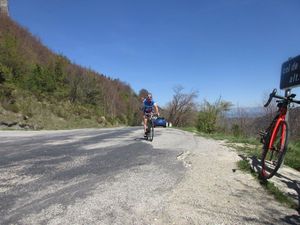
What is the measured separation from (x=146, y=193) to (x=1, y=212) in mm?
1772

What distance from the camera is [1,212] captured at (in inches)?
136

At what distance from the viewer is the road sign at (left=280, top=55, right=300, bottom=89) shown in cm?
618

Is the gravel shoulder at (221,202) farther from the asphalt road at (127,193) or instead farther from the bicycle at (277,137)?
the bicycle at (277,137)

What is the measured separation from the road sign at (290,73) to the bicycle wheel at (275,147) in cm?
107

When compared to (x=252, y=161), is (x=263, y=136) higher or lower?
higher

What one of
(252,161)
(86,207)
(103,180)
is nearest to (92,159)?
(103,180)

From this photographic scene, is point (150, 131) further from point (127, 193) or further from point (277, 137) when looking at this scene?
point (127, 193)

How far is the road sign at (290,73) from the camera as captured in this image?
618cm

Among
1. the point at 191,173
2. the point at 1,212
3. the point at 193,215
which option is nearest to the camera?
the point at 1,212

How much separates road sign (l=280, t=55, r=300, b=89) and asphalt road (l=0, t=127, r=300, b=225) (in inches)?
78.2

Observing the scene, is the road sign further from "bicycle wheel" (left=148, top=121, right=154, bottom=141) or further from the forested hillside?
the forested hillside

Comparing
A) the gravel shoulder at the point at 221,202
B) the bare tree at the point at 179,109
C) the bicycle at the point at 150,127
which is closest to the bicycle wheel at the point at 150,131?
the bicycle at the point at 150,127

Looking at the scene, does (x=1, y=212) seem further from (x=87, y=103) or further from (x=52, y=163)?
(x=87, y=103)

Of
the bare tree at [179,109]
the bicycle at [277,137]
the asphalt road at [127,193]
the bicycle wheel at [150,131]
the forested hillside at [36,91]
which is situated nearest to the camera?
the asphalt road at [127,193]
